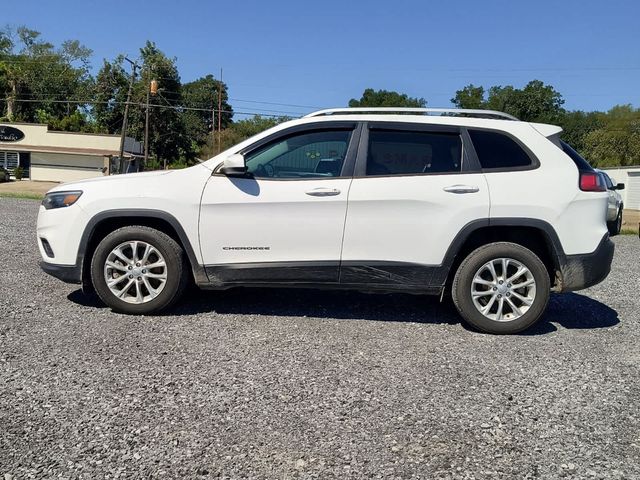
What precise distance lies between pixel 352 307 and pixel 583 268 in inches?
85.3

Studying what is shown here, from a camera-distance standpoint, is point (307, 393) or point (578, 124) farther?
point (578, 124)

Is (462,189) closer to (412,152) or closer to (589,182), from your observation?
(412,152)

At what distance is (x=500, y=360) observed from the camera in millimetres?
4121

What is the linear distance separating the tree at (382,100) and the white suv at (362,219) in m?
66.3

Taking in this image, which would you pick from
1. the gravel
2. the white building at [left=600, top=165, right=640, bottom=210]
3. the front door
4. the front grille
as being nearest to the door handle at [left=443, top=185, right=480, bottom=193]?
the front door

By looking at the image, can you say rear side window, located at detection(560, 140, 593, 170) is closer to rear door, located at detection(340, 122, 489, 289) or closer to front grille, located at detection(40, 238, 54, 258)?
rear door, located at detection(340, 122, 489, 289)

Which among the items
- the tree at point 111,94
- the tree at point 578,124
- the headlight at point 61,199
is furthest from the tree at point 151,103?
the headlight at point 61,199

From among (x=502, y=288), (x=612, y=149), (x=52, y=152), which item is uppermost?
(x=612, y=149)

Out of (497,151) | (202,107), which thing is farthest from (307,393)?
(202,107)

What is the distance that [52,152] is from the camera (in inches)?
1743

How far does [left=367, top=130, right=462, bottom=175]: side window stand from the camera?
15.7 ft

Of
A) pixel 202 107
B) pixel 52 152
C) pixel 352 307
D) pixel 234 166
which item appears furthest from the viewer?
pixel 202 107

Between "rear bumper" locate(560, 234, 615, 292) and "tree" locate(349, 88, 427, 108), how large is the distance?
66506mm

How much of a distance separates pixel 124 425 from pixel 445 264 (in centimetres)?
292
